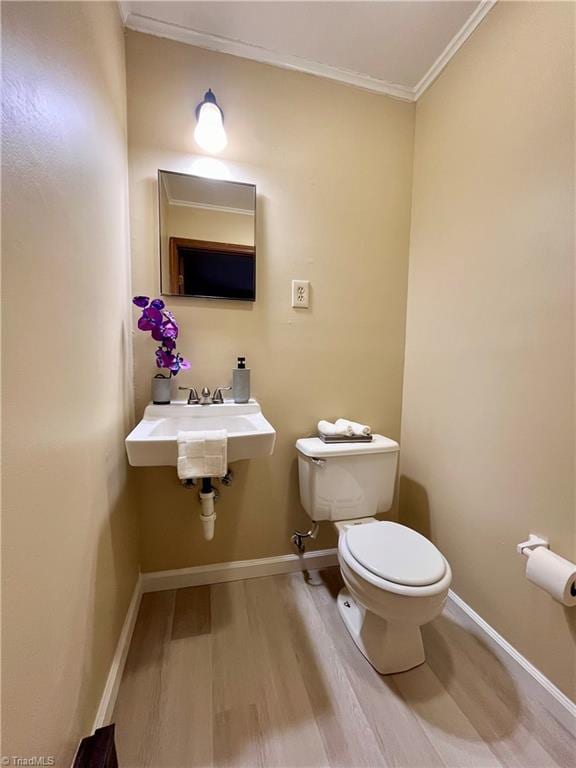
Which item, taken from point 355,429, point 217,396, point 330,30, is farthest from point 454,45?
point 217,396

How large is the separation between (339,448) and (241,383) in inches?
20.7

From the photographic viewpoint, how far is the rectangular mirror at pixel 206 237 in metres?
1.35

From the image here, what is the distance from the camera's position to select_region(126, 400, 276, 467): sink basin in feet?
3.36

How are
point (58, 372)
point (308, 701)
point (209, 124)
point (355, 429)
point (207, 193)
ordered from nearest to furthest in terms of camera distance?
point (58, 372)
point (308, 701)
point (209, 124)
point (207, 193)
point (355, 429)

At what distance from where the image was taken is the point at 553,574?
0.92 meters

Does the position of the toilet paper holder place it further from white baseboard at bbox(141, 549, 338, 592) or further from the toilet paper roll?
white baseboard at bbox(141, 549, 338, 592)

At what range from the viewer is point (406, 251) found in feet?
5.42

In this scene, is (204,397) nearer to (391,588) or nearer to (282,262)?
(282,262)

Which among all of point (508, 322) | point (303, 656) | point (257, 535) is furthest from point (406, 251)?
point (303, 656)

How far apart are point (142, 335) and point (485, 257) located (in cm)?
144

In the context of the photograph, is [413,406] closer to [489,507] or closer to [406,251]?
[489,507]

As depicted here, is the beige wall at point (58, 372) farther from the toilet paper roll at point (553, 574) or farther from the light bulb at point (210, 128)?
the toilet paper roll at point (553, 574)

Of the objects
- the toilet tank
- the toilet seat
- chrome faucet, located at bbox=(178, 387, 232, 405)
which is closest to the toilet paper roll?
the toilet seat

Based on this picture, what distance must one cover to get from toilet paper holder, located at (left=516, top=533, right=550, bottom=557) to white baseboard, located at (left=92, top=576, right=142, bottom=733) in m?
1.36
